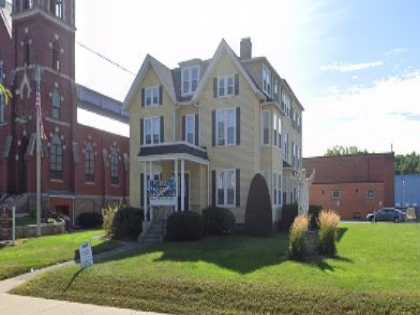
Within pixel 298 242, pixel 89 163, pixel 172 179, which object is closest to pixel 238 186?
pixel 172 179

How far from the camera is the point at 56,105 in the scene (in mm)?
36125

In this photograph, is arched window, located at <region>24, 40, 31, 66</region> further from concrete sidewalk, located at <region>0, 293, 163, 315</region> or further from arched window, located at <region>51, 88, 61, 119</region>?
concrete sidewalk, located at <region>0, 293, 163, 315</region>

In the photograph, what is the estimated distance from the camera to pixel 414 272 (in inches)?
454

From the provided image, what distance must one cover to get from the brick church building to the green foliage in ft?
255

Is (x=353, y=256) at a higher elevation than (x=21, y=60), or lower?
lower

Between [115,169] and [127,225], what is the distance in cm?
2309

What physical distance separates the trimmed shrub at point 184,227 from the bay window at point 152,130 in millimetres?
7444

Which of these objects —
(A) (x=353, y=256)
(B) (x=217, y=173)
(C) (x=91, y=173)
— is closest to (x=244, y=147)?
(B) (x=217, y=173)

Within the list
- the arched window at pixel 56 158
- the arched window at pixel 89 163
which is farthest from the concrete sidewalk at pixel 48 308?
the arched window at pixel 89 163

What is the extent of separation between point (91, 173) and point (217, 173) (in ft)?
63.4

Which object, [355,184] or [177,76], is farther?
[355,184]

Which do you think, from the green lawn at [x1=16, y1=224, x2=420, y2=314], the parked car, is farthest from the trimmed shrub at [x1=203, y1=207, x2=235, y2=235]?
the parked car

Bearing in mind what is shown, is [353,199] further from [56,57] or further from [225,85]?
[56,57]

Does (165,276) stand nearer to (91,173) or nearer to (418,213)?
(91,173)
